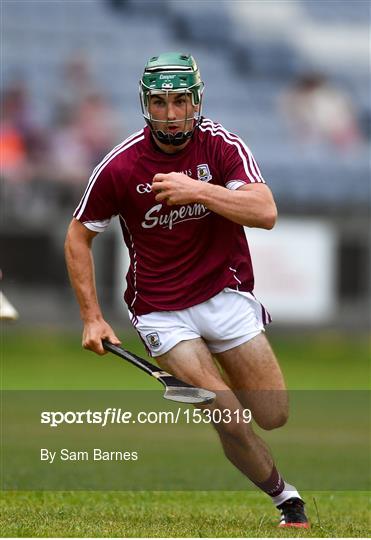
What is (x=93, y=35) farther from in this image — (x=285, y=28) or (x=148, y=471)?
(x=148, y=471)

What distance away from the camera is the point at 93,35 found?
2355cm

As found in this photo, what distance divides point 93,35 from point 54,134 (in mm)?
3625

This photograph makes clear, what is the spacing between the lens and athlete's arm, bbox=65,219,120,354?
21.9 feet

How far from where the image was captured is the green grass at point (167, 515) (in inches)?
246

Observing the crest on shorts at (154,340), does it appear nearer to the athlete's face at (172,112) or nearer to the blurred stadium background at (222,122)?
the athlete's face at (172,112)

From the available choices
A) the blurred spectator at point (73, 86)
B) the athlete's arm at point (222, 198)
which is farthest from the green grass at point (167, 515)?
the blurred spectator at point (73, 86)

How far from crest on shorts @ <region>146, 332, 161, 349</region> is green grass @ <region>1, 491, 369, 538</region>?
98 centimetres

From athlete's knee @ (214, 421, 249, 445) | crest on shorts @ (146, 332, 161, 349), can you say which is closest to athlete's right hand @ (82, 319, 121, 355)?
crest on shorts @ (146, 332, 161, 349)

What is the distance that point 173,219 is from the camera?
6715 millimetres

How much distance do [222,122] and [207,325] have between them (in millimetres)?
16296
